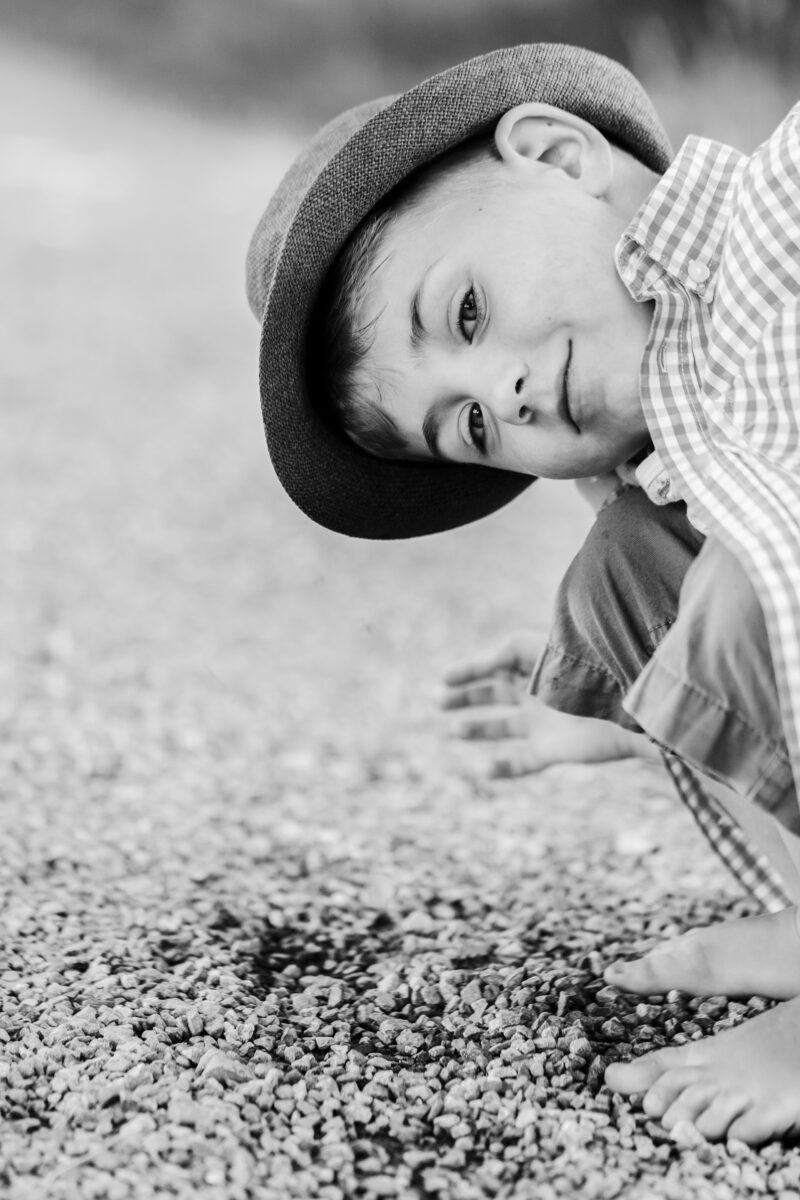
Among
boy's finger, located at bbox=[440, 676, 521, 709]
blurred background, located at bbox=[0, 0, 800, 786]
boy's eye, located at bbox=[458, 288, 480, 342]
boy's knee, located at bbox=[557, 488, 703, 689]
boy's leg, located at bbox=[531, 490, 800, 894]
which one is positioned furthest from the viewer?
blurred background, located at bbox=[0, 0, 800, 786]

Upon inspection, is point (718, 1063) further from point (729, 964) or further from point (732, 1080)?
point (729, 964)

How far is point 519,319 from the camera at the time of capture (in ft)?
4.64

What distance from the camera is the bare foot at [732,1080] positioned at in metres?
1.14

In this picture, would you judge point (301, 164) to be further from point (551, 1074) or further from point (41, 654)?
point (41, 654)

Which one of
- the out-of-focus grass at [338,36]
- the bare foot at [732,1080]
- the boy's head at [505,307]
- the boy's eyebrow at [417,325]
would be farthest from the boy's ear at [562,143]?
the out-of-focus grass at [338,36]

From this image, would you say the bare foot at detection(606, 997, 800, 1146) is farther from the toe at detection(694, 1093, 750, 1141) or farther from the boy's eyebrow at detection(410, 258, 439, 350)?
the boy's eyebrow at detection(410, 258, 439, 350)

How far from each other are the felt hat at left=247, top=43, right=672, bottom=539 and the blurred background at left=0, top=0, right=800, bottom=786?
713 millimetres

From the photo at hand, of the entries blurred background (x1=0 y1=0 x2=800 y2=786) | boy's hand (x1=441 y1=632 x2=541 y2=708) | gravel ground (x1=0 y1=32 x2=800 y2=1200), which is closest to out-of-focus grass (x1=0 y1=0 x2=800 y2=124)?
blurred background (x1=0 y1=0 x2=800 y2=786)

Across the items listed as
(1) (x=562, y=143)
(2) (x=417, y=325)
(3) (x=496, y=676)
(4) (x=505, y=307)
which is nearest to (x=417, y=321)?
(2) (x=417, y=325)

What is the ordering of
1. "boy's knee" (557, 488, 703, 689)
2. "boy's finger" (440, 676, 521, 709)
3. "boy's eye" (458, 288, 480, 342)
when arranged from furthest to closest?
"boy's finger" (440, 676, 521, 709) → "boy's eye" (458, 288, 480, 342) → "boy's knee" (557, 488, 703, 689)

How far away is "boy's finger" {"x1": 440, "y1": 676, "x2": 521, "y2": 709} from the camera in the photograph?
6.63 feet

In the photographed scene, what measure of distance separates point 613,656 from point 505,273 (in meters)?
0.46

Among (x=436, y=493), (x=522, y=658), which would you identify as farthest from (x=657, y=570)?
(x=522, y=658)

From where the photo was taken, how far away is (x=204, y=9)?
224 inches
